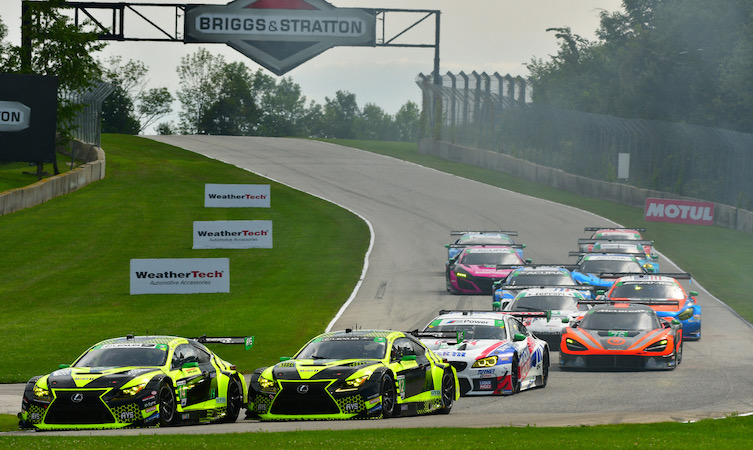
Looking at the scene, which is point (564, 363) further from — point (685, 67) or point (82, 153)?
A: point (685, 67)

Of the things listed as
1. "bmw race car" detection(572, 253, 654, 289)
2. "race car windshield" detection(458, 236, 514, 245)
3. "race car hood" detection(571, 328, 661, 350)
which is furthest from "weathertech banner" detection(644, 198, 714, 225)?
"race car hood" detection(571, 328, 661, 350)

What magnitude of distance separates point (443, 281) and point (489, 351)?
56.5 ft

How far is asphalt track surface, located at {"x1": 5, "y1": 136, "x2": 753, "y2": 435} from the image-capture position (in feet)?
51.2

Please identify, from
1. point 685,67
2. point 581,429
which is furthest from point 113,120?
point 581,429

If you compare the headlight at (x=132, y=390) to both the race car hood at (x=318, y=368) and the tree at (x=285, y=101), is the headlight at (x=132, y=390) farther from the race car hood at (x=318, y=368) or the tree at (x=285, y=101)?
the tree at (x=285, y=101)

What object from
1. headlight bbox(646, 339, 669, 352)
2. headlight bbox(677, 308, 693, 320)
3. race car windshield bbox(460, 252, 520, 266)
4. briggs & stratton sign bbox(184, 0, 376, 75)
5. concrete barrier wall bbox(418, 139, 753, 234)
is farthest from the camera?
concrete barrier wall bbox(418, 139, 753, 234)

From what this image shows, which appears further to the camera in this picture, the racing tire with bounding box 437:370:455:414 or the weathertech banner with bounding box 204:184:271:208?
the weathertech banner with bounding box 204:184:271:208

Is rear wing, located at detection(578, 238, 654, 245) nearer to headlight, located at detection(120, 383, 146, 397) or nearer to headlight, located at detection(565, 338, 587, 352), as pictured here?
headlight, located at detection(565, 338, 587, 352)

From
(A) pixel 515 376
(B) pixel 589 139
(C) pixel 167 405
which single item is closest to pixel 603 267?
(A) pixel 515 376

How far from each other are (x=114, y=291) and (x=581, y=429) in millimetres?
22459

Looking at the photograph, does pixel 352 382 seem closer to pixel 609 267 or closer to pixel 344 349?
pixel 344 349

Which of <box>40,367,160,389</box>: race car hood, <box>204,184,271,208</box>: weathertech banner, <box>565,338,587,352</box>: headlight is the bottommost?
<box>565,338,587,352</box>: headlight

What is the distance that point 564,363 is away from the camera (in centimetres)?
2153

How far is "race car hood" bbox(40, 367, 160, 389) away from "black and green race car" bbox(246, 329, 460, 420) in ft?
4.68
